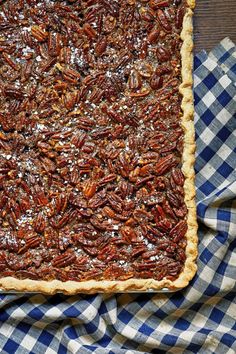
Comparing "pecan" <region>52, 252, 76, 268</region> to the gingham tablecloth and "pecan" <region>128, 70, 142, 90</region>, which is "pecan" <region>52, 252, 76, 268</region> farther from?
"pecan" <region>128, 70, 142, 90</region>

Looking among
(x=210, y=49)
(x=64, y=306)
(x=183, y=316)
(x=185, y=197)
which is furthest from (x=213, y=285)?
(x=210, y=49)

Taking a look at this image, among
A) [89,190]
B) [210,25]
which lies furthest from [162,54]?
[89,190]

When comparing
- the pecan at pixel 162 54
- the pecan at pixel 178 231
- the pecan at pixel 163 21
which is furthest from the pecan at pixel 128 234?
the pecan at pixel 163 21

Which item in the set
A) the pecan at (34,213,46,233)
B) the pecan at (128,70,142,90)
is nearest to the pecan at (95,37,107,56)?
the pecan at (128,70,142,90)

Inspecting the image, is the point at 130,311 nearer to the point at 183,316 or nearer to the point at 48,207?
the point at 183,316

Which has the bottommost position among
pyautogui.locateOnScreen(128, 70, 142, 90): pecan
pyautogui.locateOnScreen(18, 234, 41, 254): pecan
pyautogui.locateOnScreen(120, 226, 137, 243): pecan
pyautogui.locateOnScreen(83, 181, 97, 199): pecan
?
pyautogui.locateOnScreen(18, 234, 41, 254): pecan

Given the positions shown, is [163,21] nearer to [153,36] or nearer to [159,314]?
[153,36]
